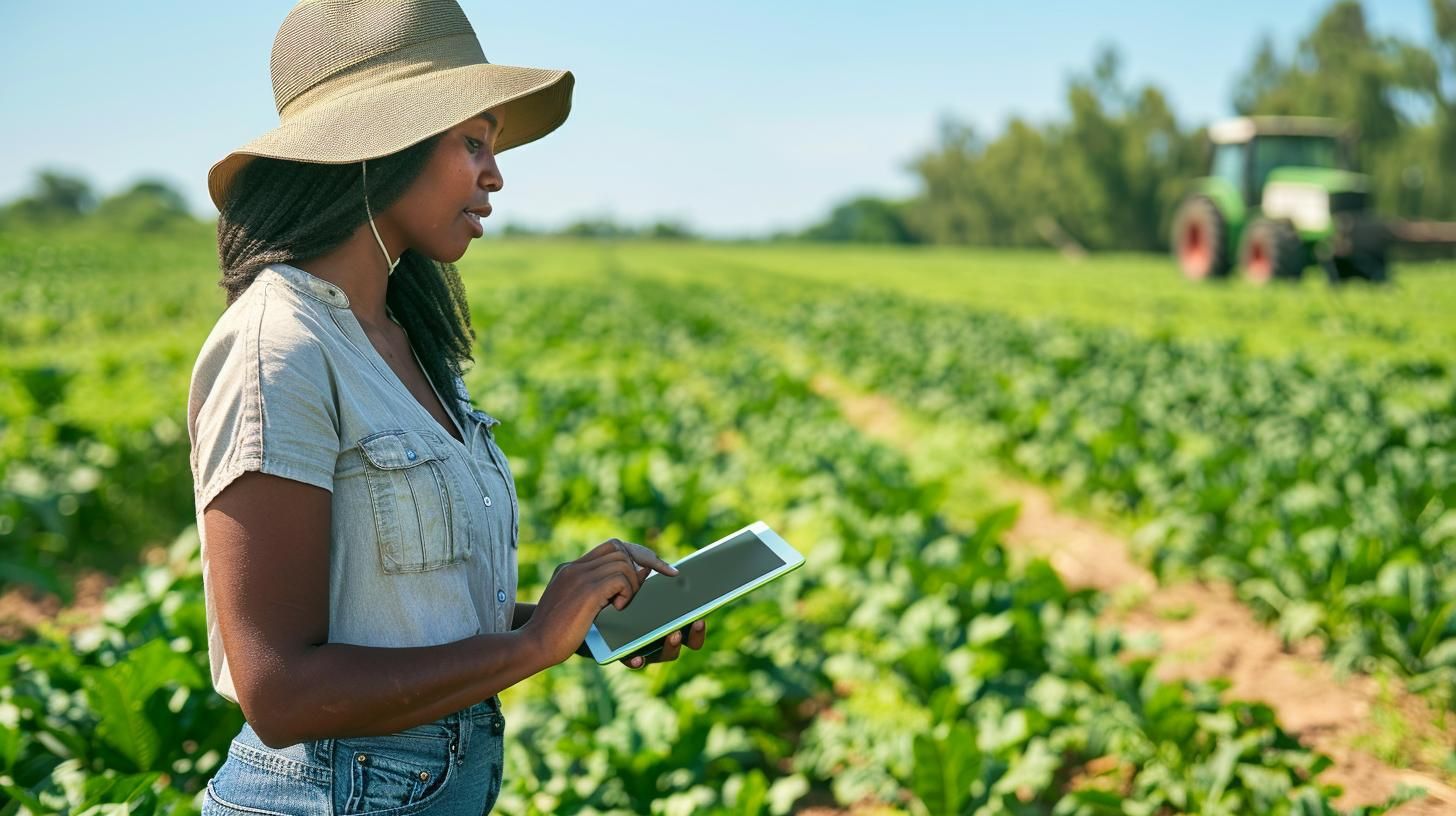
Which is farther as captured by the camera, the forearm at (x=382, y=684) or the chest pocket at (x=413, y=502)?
the chest pocket at (x=413, y=502)

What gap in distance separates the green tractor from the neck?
63.4 feet

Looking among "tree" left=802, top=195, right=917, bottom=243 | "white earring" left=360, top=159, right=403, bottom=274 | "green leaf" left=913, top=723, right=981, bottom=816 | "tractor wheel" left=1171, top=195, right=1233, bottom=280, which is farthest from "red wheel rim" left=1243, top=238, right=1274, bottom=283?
"tree" left=802, top=195, right=917, bottom=243

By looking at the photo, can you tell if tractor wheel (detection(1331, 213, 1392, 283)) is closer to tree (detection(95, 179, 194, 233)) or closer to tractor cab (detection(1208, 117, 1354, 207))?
tractor cab (detection(1208, 117, 1354, 207))

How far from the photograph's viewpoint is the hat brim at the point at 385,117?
1458mm

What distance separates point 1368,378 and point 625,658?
9062mm

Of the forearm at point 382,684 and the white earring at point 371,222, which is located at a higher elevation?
the white earring at point 371,222

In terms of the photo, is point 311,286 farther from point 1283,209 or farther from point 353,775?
point 1283,209

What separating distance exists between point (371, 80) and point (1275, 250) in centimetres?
1940

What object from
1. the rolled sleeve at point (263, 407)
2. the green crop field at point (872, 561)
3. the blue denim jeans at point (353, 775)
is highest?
the rolled sleeve at point (263, 407)

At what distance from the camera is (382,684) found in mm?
1398

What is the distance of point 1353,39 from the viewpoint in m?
53.9

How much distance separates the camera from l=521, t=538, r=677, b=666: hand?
4.94 ft

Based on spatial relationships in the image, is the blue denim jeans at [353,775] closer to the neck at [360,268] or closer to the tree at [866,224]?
the neck at [360,268]

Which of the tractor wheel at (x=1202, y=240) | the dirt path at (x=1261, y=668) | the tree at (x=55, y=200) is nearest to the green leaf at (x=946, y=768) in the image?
the dirt path at (x=1261, y=668)
